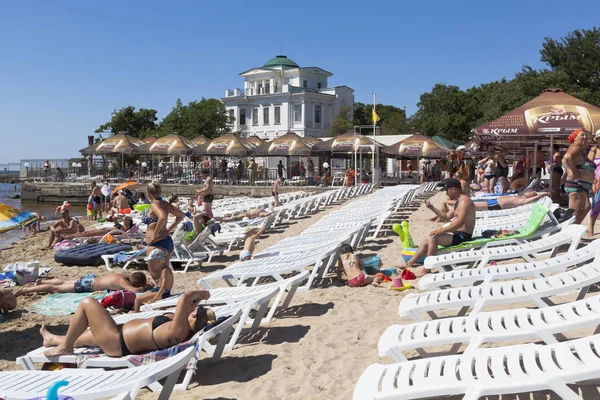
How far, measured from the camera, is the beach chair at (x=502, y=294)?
3.63 meters

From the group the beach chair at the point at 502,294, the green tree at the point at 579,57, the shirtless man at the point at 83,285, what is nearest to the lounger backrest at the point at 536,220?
the beach chair at the point at 502,294

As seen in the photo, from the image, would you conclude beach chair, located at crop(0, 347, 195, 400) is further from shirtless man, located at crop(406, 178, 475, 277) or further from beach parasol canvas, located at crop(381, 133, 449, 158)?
beach parasol canvas, located at crop(381, 133, 449, 158)

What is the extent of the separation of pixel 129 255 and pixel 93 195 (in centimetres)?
1105

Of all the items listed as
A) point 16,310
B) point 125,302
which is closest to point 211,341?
point 125,302

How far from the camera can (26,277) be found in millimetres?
8258

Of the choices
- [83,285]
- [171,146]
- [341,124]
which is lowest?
[83,285]

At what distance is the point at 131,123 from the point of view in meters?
53.4

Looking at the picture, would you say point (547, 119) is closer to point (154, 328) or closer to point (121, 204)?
point (154, 328)

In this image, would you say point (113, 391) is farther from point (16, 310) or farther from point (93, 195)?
point (93, 195)

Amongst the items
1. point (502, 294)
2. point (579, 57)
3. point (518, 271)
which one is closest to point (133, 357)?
point (502, 294)

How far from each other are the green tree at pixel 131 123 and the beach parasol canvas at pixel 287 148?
2824 cm

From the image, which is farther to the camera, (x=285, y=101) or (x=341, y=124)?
(x=285, y=101)

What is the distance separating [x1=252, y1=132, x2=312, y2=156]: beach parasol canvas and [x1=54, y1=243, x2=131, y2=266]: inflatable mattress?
15889 millimetres

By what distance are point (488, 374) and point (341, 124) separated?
49.7 m
